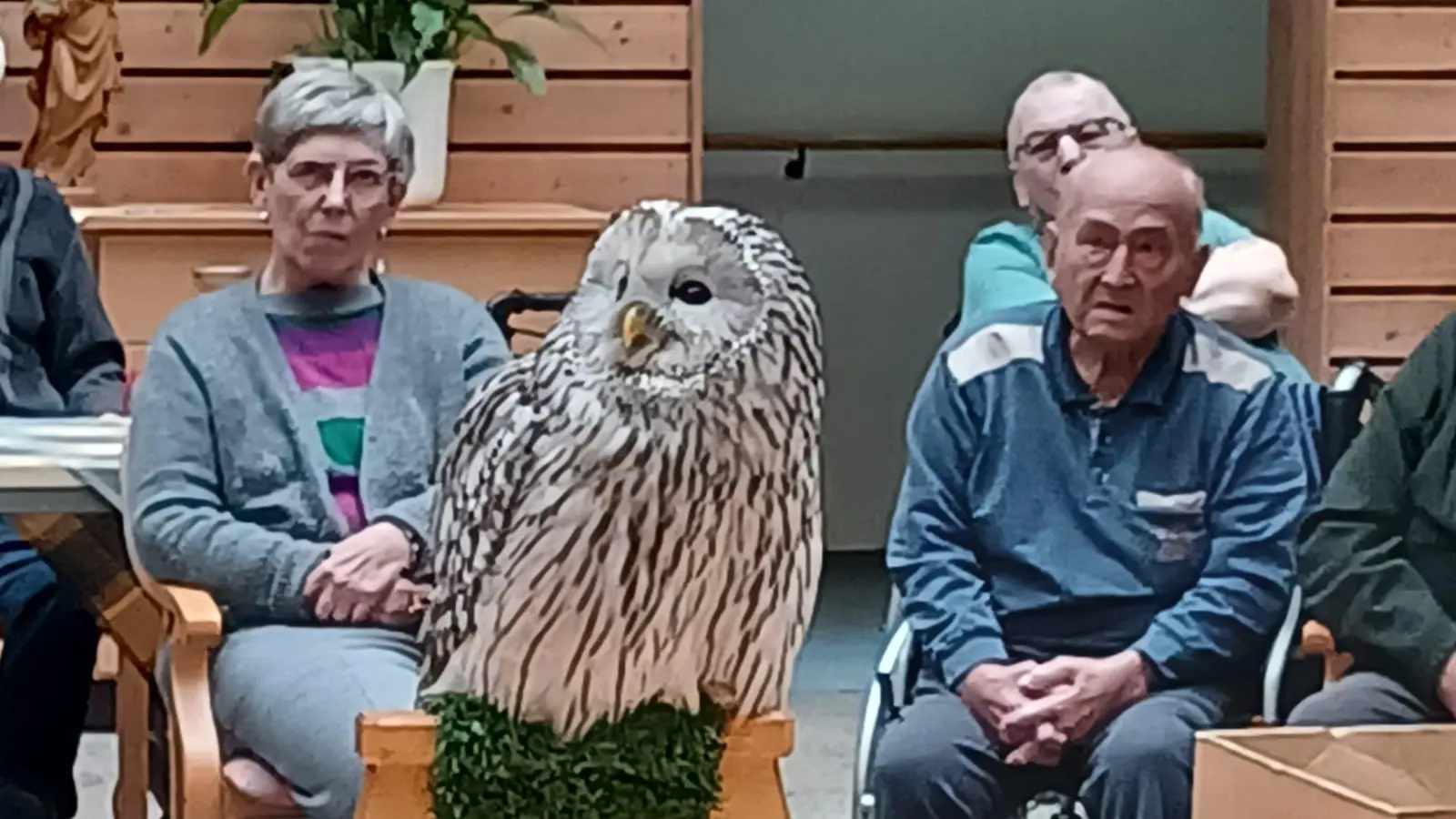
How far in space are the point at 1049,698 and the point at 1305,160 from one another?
2637 millimetres

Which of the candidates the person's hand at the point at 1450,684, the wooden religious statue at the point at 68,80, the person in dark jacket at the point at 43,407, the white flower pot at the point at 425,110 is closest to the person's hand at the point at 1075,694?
the person's hand at the point at 1450,684

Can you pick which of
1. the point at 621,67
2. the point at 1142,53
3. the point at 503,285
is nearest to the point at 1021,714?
the point at 503,285

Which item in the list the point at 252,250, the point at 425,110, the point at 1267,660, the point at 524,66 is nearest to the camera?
the point at 1267,660

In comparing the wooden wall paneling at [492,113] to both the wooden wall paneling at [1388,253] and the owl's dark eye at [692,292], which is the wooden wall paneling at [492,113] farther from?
the owl's dark eye at [692,292]

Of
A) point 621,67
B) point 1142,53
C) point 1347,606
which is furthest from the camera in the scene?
point 1142,53

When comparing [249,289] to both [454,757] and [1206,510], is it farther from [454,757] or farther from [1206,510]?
[1206,510]

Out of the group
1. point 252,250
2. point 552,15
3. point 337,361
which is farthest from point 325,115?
point 552,15

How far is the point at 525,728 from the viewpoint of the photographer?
1558mm

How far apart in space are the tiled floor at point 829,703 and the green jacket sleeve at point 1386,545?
2.98ft

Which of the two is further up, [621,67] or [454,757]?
[621,67]

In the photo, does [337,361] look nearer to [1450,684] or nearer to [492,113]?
[1450,684]

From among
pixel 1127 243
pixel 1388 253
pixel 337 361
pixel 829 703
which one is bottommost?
pixel 829 703

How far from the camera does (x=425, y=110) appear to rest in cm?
375

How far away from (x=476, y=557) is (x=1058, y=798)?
2.72ft
